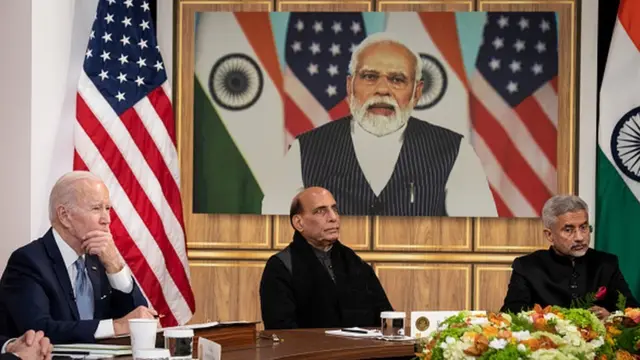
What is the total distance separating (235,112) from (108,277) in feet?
9.25

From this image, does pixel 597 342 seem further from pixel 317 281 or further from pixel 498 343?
pixel 317 281

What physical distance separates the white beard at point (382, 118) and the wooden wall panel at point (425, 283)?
869 millimetres

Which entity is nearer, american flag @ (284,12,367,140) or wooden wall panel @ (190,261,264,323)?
american flag @ (284,12,367,140)

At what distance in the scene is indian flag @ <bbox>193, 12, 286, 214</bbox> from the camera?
269 inches

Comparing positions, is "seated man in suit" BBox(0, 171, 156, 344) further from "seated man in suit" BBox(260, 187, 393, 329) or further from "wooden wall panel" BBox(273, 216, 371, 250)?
"wooden wall panel" BBox(273, 216, 371, 250)

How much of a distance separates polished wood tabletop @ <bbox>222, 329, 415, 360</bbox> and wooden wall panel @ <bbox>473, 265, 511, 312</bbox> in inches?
104

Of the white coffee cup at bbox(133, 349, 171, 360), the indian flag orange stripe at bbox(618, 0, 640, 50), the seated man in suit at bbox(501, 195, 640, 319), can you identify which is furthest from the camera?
the indian flag orange stripe at bbox(618, 0, 640, 50)

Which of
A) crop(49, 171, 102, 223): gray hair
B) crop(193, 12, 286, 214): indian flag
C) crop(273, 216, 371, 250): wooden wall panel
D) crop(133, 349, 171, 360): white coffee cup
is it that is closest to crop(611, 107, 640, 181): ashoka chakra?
crop(273, 216, 371, 250): wooden wall panel

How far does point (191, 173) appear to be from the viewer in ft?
22.6

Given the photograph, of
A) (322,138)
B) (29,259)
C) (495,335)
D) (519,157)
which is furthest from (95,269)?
(519,157)

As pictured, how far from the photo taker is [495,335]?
8.35ft

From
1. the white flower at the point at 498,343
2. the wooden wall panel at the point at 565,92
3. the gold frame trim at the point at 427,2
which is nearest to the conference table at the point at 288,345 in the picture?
the white flower at the point at 498,343

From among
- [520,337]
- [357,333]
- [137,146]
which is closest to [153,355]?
[520,337]

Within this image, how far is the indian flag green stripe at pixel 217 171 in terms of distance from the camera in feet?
22.5
